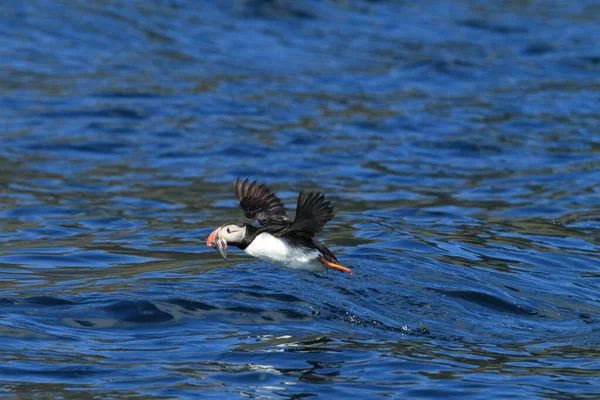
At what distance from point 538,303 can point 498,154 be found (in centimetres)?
620

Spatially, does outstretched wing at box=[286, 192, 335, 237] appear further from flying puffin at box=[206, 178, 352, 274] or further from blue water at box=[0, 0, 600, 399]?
blue water at box=[0, 0, 600, 399]

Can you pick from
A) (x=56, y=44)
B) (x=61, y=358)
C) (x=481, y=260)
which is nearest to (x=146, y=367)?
(x=61, y=358)

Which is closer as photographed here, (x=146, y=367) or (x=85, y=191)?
(x=146, y=367)

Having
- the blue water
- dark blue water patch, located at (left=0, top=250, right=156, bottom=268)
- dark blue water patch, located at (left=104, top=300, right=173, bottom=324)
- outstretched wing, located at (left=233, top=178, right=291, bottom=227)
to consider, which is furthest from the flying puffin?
dark blue water patch, located at (left=0, top=250, right=156, bottom=268)

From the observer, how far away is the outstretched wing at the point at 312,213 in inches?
264

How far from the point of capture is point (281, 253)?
7.36 metres

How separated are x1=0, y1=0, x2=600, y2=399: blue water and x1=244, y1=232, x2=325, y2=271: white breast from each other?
0.34m

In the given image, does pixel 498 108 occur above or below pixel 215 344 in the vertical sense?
above

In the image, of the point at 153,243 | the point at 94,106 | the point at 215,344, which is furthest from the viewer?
the point at 94,106

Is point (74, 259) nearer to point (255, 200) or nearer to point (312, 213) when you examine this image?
point (255, 200)

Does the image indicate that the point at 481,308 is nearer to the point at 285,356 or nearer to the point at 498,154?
the point at 285,356

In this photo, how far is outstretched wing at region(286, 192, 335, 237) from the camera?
6707 mm

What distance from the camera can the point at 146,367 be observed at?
20.5ft

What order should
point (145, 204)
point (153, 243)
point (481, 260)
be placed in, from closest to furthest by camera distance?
point (481, 260) < point (153, 243) < point (145, 204)
